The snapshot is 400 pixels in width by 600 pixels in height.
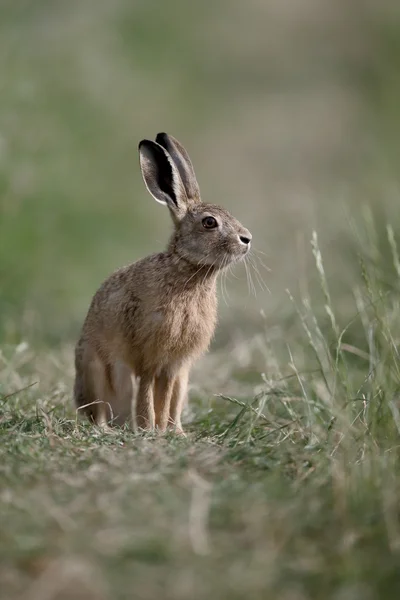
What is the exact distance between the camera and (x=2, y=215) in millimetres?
7438

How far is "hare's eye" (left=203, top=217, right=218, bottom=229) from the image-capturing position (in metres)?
4.95

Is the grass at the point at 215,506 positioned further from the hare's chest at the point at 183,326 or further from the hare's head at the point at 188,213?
the hare's head at the point at 188,213

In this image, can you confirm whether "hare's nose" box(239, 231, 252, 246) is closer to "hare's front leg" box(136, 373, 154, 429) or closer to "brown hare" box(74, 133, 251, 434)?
"brown hare" box(74, 133, 251, 434)

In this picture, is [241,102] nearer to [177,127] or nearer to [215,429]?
[177,127]

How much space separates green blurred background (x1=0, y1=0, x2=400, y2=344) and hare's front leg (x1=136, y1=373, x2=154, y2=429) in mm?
1185

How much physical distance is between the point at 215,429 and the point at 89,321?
927 millimetres

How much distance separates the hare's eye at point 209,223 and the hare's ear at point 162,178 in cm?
17

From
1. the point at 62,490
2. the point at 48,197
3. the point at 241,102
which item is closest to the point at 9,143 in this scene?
the point at 48,197

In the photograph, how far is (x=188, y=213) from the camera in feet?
16.7

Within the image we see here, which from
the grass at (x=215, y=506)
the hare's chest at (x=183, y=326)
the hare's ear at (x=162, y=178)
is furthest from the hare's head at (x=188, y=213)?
the grass at (x=215, y=506)

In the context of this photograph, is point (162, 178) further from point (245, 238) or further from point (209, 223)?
point (245, 238)

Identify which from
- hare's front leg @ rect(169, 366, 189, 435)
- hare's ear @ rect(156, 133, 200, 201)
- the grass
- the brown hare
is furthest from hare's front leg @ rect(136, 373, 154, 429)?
hare's ear @ rect(156, 133, 200, 201)

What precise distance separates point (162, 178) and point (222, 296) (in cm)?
239

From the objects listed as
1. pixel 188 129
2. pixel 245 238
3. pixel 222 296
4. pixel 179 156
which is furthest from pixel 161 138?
pixel 188 129
